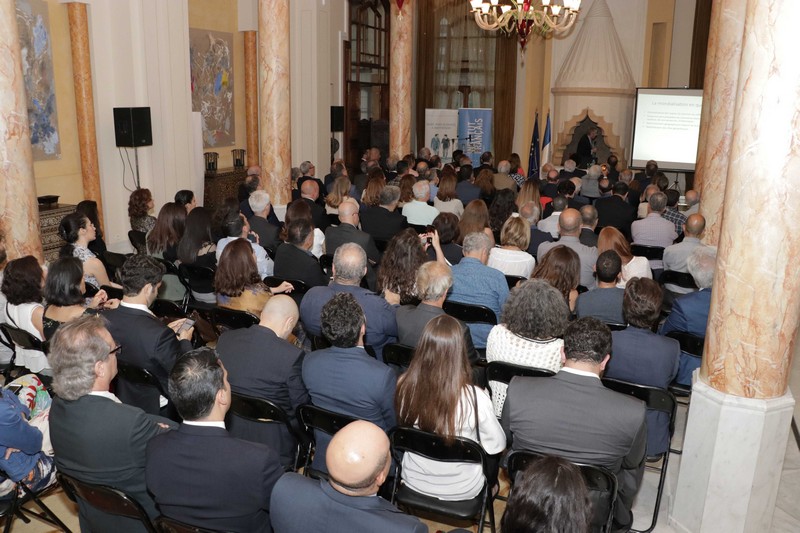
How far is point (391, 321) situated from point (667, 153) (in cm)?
1174

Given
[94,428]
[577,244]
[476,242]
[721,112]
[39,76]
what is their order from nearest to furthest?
[94,428]
[476,242]
[577,244]
[721,112]
[39,76]

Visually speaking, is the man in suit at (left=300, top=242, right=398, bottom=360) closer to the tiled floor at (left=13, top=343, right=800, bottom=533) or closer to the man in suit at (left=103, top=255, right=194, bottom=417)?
the man in suit at (left=103, top=255, right=194, bottom=417)

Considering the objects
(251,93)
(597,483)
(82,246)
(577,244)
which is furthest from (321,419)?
(251,93)

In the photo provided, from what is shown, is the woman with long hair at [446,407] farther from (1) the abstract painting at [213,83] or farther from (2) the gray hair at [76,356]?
(1) the abstract painting at [213,83]

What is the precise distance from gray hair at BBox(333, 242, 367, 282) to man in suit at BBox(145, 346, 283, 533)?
1.84 metres

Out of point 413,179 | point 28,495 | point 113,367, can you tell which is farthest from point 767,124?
point 413,179

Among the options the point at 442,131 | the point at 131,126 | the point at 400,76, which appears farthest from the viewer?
the point at 442,131

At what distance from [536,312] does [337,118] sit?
1110 cm

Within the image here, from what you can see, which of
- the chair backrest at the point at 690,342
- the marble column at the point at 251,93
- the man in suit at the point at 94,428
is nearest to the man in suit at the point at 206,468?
the man in suit at the point at 94,428

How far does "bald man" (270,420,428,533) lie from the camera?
2.11 meters

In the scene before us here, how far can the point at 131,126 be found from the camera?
29.4 feet

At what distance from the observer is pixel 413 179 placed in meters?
8.81

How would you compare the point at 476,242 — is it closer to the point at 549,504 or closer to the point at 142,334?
the point at 142,334

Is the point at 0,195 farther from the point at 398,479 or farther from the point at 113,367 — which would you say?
the point at 398,479
